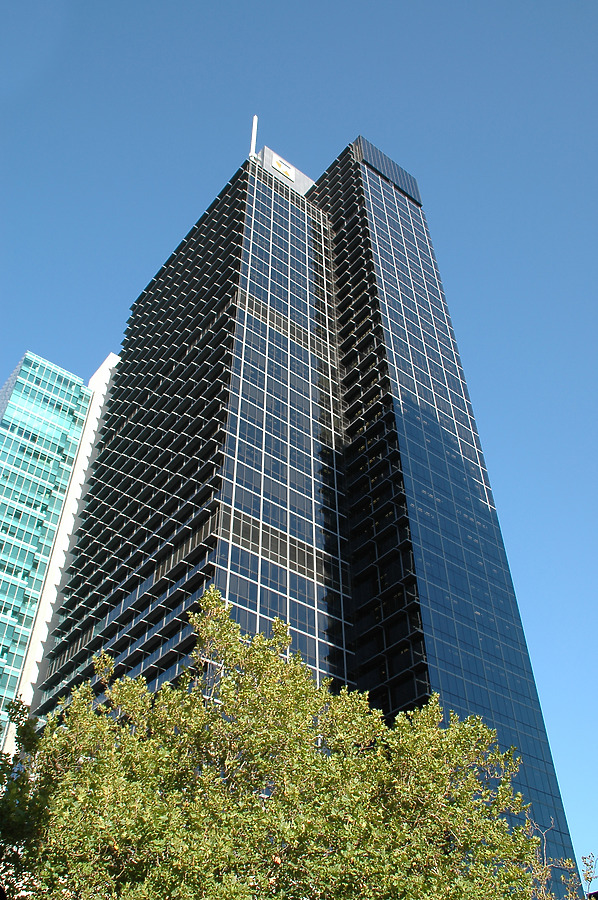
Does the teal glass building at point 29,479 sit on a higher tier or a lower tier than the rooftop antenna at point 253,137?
lower

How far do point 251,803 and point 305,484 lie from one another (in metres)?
53.9

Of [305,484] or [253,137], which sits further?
[253,137]

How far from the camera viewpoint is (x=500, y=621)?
76062 millimetres

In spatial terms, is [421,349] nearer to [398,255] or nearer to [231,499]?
[398,255]

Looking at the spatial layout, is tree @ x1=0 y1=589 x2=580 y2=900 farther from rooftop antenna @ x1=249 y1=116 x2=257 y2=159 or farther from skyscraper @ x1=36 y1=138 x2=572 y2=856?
rooftop antenna @ x1=249 y1=116 x2=257 y2=159

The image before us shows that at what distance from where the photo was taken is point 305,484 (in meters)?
80.3

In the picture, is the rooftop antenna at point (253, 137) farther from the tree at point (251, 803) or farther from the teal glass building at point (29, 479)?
the tree at point (251, 803)

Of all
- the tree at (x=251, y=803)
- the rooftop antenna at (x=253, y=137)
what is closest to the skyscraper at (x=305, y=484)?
the rooftop antenna at (x=253, y=137)

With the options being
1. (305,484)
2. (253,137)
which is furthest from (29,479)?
(253,137)

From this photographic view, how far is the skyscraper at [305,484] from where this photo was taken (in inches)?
2677

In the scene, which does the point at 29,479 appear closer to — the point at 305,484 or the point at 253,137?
the point at 305,484

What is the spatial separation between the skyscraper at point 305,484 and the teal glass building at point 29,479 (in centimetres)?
495

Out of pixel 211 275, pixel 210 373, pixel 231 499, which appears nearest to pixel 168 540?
pixel 231 499

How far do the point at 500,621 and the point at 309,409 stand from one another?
31.6 m
